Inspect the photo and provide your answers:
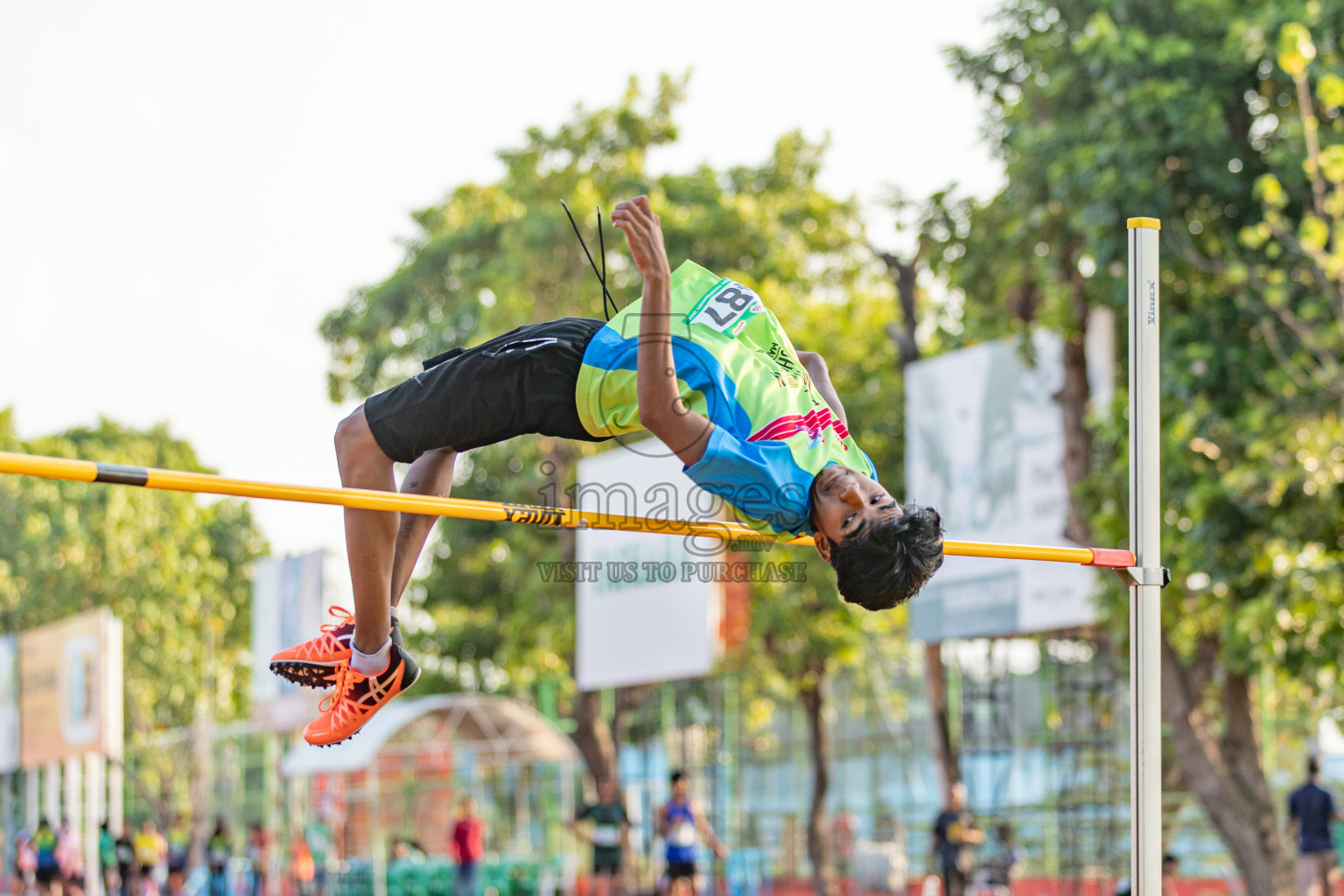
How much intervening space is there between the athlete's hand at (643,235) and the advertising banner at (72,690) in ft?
55.6

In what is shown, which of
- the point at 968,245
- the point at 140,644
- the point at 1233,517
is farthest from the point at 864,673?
the point at 140,644

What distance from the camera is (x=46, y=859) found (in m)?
16.7

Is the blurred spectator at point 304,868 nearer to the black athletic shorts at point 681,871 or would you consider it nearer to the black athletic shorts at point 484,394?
the black athletic shorts at point 681,871

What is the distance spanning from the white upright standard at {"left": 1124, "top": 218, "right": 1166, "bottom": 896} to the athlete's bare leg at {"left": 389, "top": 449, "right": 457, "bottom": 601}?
1831 millimetres

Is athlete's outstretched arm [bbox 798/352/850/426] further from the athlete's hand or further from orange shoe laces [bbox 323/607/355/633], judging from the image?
orange shoe laces [bbox 323/607/355/633]

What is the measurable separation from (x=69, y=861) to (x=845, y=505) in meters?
16.8

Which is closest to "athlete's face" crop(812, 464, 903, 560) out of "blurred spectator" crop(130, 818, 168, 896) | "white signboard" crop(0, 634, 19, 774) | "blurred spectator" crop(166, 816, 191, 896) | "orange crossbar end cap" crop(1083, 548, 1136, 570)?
"orange crossbar end cap" crop(1083, 548, 1136, 570)

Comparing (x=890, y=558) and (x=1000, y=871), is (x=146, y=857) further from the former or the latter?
(x=890, y=558)

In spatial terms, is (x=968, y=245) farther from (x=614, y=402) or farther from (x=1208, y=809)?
(x=614, y=402)

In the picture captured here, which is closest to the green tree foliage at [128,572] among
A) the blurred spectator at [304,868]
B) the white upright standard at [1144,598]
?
the blurred spectator at [304,868]

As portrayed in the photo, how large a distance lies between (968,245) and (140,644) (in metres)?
22.1

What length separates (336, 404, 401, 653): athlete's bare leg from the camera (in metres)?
3.32

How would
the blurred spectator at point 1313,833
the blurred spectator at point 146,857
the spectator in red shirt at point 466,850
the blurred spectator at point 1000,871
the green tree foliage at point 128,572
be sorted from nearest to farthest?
the blurred spectator at point 1313,833
the blurred spectator at point 1000,871
the spectator in red shirt at point 466,850
the blurred spectator at point 146,857
the green tree foliage at point 128,572

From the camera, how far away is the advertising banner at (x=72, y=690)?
18.3m
